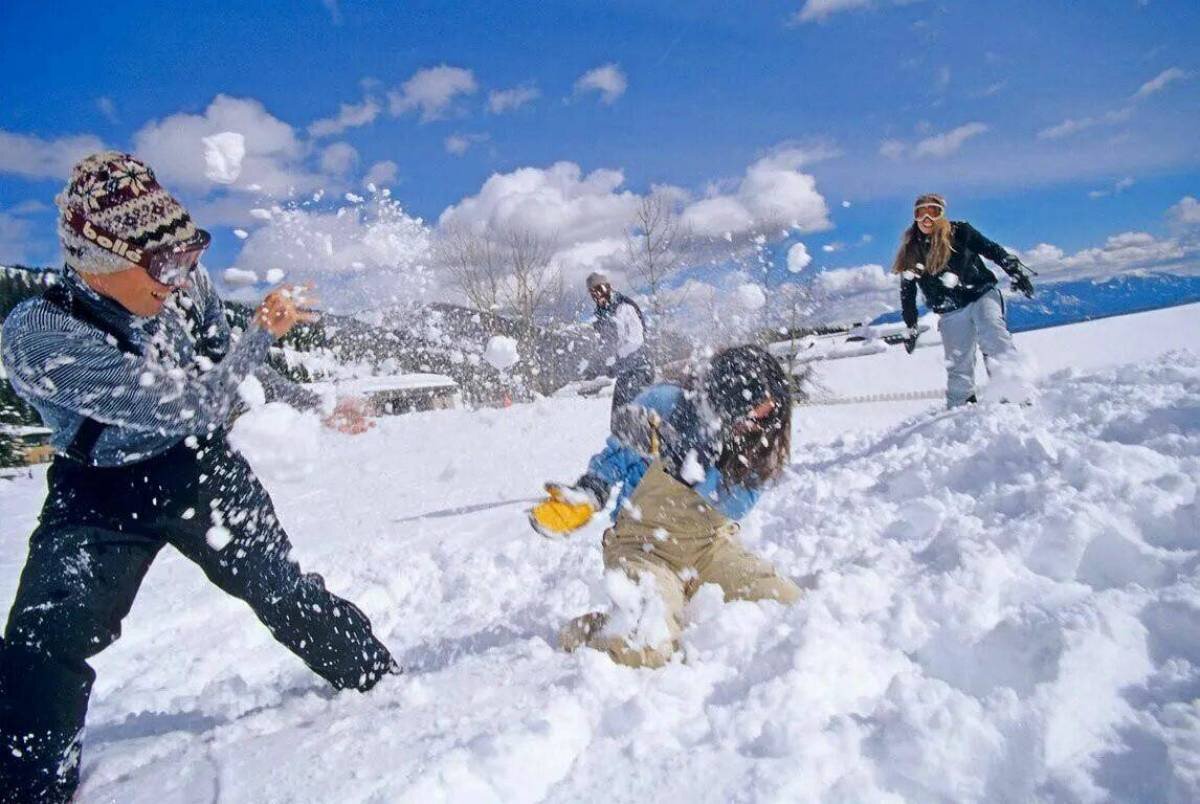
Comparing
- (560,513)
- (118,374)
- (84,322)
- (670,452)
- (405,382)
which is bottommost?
(560,513)

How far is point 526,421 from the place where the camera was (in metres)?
12.3

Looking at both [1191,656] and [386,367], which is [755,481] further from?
[386,367]

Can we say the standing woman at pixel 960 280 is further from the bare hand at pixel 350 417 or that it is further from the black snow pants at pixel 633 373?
the bare hand at pixel 350 417

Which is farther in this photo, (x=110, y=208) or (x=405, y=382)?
(x=405, y=382)

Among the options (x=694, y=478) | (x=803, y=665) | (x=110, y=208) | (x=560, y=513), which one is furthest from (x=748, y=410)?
(x=110, y=208)

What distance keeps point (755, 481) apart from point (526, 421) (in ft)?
32.1

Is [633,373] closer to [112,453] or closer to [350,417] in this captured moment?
[350,417]

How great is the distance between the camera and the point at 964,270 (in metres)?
5.32

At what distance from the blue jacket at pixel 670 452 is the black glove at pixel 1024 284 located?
3.90 m

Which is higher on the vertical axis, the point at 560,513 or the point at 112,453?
the point at 112,453

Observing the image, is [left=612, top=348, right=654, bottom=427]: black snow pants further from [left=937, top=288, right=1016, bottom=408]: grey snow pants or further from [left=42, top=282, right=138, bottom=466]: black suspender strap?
[left=42, top=282, right=138, bottom=466]: black suspender strap

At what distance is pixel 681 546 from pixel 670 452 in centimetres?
42

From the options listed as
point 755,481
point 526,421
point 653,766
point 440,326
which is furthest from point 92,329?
point 440,326

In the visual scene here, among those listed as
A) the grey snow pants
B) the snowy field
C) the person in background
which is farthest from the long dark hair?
the grey snow pants
